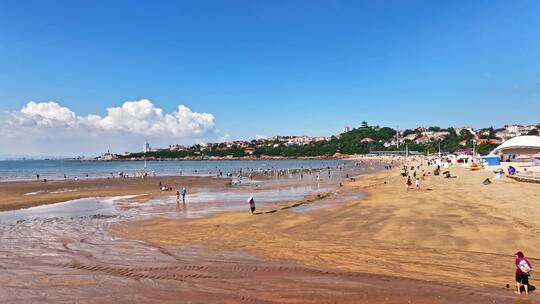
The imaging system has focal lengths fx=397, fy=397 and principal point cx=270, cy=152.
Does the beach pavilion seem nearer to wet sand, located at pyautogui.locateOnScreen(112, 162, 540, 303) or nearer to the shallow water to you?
wet sand, located at pyautogui.locateOnScreen(112, 162, 540, 303)

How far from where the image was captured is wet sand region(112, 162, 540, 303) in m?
12.8

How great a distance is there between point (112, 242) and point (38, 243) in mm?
3670

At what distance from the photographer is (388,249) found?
15688mm

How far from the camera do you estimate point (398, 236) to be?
59.1 ft

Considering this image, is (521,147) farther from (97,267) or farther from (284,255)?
(97,267)

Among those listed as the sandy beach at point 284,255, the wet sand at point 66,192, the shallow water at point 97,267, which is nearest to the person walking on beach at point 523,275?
the sandy beach at point 284,255

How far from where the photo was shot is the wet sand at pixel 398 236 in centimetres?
1284

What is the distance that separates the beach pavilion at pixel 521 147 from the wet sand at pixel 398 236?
155ft

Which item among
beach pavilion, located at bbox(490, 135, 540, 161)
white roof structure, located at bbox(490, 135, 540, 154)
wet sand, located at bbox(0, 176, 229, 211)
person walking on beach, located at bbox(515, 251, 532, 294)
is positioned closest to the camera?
person walking on beach, located at bbox(515, 251, 532, 294)

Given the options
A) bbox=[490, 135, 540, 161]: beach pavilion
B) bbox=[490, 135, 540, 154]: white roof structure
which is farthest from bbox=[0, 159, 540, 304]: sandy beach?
bbox=[490, 135, 540, 161]: beach pavilion

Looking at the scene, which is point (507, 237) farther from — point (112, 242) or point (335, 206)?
point (112, 242)

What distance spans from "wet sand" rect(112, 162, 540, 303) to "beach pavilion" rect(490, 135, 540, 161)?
155ft

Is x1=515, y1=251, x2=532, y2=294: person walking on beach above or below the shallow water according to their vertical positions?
above

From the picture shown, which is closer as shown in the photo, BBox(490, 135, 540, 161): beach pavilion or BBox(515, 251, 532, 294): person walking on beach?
BBox(515, 251, 532, 294): person walking on beach
